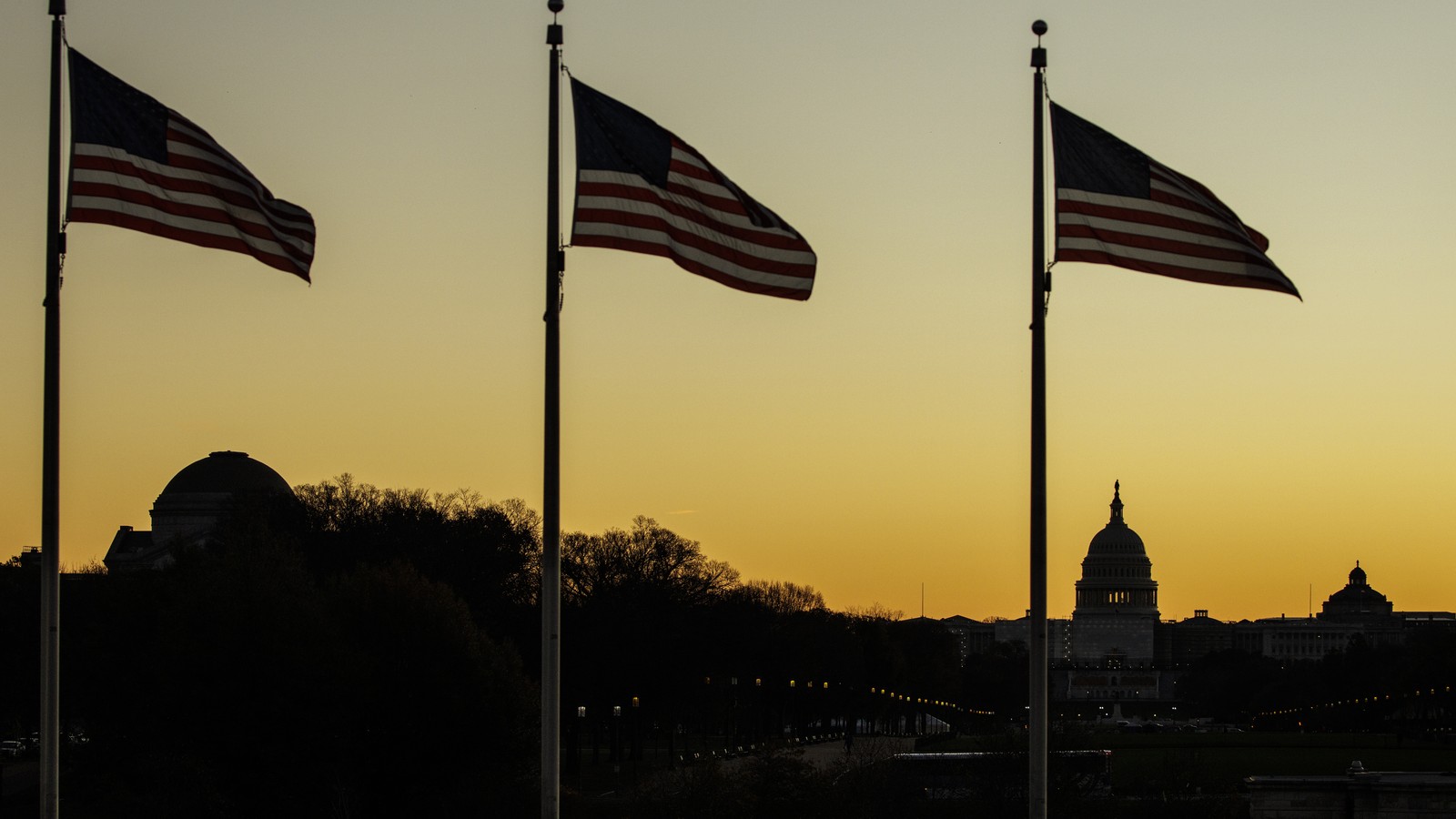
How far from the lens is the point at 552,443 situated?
2695 centimetres

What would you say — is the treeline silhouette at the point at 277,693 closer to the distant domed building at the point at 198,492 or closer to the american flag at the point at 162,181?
the american flag at the point at 162,181

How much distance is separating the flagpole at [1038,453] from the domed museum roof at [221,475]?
165 meters

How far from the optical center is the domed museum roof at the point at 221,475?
19038cm

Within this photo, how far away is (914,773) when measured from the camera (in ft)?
218

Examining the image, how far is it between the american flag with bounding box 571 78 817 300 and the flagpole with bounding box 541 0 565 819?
35.9 inches

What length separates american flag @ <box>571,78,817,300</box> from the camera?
25.7 m

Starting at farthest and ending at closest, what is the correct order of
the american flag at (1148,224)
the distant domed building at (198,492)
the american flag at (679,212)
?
the distant domed building at (198,492)
the american flag at (1148,224)
the american flag at (679,212)

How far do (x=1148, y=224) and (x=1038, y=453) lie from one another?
3286 mm

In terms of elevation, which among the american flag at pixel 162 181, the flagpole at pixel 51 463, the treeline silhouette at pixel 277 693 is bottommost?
the treeline silhouette at pixel 277 693

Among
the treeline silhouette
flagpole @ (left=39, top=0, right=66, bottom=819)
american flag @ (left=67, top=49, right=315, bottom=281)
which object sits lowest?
the treeline silhouette

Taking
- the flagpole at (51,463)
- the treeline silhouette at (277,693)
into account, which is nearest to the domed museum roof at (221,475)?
the treeline silhouette at (277,693)

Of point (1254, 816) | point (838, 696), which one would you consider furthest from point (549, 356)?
point (838, 696)

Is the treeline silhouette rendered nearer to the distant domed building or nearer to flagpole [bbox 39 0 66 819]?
flagpole [bbox 39 0 66 819]

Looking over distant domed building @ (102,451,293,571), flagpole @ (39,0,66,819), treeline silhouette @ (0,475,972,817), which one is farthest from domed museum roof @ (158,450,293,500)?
flagpole @ (39,0,66,819)
